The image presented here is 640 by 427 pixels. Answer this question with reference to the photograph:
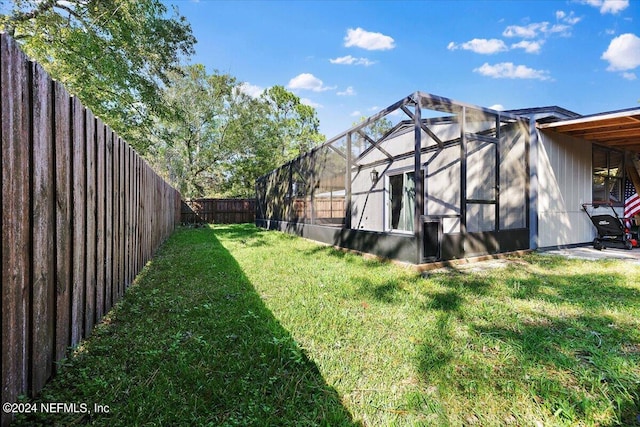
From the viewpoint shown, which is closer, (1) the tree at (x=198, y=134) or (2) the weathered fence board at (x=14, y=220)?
(2) the weathered fence board at (x=14, y=220)

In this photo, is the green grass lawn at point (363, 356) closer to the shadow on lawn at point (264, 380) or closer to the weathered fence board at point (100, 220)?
the shadow on lawn at point (264, 380)

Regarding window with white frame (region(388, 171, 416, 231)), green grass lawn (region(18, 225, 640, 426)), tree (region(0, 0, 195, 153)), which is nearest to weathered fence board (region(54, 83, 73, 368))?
green grass lawn (region(18, 225, 640, 426))

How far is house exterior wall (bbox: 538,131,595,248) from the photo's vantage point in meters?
5.60

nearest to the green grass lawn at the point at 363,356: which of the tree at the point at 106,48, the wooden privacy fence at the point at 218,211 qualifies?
the tree at the point at 106,48

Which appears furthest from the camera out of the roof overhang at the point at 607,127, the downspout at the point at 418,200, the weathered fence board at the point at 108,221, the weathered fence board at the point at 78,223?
the roof overhang at the point at 607,127

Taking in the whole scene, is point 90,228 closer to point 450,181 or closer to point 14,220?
point 14,220

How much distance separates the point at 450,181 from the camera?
610 cm

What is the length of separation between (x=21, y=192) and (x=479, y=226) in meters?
5.85

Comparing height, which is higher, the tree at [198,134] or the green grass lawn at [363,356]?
the tree at [198,134]

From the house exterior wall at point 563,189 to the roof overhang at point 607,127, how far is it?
20cm

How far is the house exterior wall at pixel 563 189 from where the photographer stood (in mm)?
5602

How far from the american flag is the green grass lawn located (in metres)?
5.30

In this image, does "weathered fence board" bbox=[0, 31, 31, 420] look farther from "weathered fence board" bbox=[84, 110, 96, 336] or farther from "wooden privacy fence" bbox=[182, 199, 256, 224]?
"wooden privacy fence" bbox=[182, 199, 256, 224]

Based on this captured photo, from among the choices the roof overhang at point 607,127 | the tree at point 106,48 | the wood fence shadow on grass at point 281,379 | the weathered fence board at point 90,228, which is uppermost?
the tree at point 106,48
